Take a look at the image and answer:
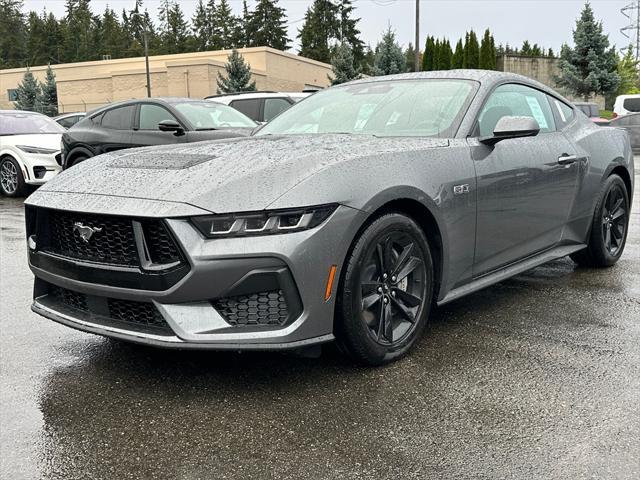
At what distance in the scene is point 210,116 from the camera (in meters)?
9.98

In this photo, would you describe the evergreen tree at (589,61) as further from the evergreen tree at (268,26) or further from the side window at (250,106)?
the evergreen tree at (268,26)

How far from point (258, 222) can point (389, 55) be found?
37.7 metres

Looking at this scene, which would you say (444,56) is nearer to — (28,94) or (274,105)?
(28,94)

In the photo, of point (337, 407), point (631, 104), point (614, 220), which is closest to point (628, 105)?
point (631, 104)

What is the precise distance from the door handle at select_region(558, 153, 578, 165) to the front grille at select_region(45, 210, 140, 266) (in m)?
2.95

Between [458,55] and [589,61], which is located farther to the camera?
→ [458,55]

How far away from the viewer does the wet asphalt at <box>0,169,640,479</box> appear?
8.03 ft

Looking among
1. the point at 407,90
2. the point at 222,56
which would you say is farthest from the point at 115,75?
the point at 407,90

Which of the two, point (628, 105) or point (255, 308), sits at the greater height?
point (628, 105)

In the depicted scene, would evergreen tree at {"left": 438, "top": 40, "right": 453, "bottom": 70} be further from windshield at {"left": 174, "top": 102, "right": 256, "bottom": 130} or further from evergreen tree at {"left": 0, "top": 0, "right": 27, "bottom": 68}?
evergreen tree at {"left": 0, "top": 0, "right": 27, "bottom": 68}

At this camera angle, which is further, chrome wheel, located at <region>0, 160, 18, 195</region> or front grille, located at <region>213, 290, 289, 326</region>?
chrome wheel, located at <region>0, 160, 18, 195</region>

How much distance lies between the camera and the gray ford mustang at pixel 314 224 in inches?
111

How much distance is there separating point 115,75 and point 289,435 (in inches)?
1840

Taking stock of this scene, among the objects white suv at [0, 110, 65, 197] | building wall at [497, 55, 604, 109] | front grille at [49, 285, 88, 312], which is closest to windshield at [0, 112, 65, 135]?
white suv at [0, 110, 65, 197]
